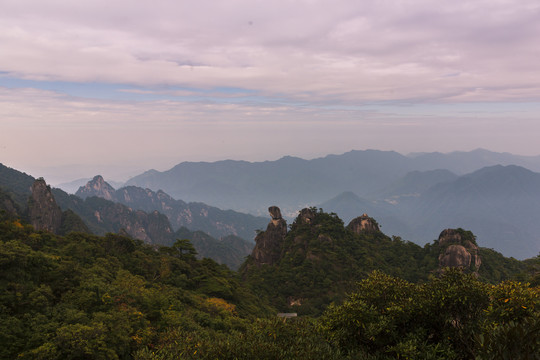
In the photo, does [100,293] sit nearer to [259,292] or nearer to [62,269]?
[62,269]

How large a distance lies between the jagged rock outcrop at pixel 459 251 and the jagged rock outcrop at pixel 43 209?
372ft

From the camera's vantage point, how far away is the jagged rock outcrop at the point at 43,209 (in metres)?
95.6

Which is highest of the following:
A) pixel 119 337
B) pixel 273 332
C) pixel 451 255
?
pixel 273 332

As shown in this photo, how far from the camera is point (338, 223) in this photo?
72.7 metres

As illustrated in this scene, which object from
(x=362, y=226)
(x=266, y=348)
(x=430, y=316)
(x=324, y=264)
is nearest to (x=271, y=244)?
(x=324, y=264)

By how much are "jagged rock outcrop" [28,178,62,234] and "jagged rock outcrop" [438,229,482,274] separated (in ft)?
372

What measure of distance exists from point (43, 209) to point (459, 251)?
121 m

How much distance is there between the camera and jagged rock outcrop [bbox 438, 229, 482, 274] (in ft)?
188

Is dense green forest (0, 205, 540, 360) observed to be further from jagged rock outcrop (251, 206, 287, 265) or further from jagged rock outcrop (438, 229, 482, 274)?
jagged rock outcrop (251, 206, 287, 265)

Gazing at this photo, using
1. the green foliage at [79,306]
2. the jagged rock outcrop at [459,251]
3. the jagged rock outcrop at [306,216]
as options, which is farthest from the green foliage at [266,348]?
the jagged rock outcrop at [306,216]

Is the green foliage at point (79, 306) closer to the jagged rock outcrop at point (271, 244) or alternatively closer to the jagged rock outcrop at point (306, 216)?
the jagged rock outcrop at point (271, 244)

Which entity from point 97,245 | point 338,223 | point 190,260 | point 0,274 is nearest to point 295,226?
point 338,223

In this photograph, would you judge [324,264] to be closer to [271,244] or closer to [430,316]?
[271,244]

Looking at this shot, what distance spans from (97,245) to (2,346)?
26627 millimetres
